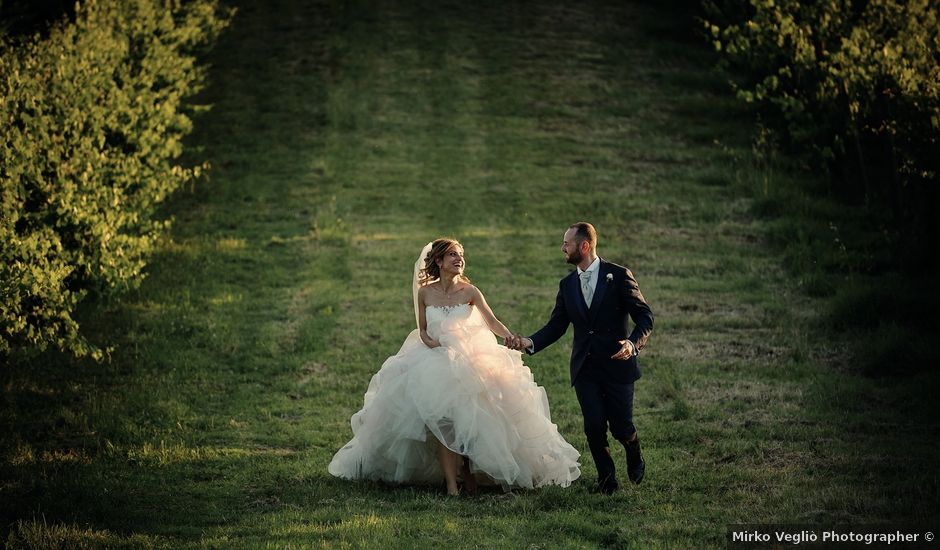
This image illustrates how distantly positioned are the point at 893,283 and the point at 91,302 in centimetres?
1567

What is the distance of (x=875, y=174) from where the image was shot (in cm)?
2617

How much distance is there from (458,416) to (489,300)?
9.70 m

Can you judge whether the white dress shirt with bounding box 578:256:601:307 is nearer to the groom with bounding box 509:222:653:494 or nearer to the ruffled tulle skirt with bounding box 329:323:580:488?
the groom with bounding box 509:222:653:494

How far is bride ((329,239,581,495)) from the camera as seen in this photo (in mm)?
10695

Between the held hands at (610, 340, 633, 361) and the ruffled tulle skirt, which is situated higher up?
the held hands at (610, 340, 633, 361)

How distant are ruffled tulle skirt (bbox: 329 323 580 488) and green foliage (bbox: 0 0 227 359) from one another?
5.54 m

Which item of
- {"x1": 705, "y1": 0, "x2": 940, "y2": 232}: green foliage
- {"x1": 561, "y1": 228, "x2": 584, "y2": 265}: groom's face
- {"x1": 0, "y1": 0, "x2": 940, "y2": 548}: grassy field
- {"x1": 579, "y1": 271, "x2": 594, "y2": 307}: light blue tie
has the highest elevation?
{"x1": 705, "y1": 0, "x2": 940, "y2": 232}: green foliage

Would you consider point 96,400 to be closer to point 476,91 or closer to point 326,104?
point 326,104

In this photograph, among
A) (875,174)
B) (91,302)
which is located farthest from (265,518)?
(875,174)

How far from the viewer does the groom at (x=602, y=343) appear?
34.6 ft

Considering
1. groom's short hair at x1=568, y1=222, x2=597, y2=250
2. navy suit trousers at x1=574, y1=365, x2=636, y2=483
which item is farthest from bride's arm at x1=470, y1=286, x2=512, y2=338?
groom's short hair at x1=568, y1=222, x2=597, y2=250

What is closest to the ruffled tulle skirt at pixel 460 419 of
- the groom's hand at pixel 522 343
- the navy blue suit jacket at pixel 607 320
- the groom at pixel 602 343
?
the groom's hand at pixel 522 343

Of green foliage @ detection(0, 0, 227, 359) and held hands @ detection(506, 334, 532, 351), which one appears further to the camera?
green foliage @ detection(0, 0, 227, 359)

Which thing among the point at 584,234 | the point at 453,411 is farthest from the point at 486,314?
the point at 584,234
